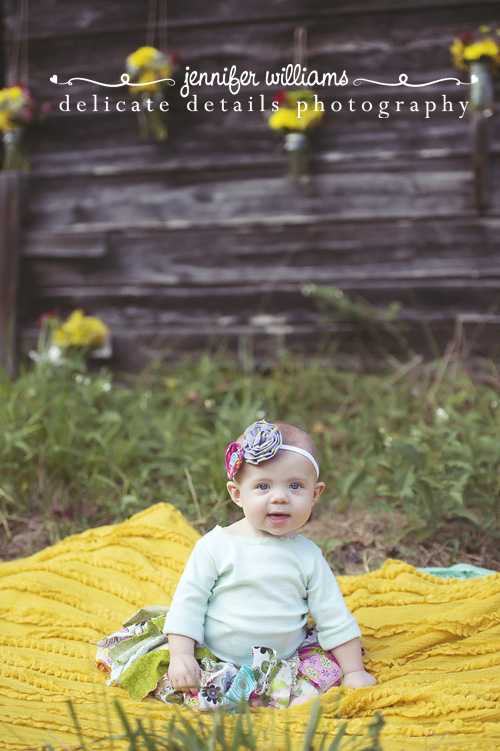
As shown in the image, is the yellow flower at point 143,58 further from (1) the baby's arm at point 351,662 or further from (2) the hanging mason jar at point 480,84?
(1) the baby's arm at point 351,662

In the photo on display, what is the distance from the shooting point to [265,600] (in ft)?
5.92

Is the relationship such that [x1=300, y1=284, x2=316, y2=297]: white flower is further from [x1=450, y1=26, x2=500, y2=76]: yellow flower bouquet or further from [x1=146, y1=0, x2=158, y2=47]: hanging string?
[x1=146, y1=0, x2=158, y2=47]: hanging string

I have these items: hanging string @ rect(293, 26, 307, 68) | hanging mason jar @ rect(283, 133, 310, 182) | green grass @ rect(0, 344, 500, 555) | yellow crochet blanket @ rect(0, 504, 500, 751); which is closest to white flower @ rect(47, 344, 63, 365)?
green grass @ rect(0, 344, 500, 555)

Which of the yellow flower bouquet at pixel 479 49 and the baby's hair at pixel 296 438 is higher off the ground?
the yellow flower bouquet at pixel 479 49

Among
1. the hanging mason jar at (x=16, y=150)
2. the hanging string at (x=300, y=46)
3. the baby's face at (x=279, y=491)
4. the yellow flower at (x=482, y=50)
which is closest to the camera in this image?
the baby's face at (x=279, y=491)

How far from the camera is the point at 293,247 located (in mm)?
4484

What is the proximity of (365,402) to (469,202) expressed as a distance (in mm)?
1387

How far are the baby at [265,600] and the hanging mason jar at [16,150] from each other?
3515mm

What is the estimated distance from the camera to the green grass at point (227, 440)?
A: 280 centimetres

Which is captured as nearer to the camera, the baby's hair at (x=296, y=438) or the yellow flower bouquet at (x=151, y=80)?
the baby's hair at (x=296, y=438)

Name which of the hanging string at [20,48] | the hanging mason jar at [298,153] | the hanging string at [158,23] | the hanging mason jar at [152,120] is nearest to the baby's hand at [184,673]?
the hanging mason jar at [298,153]

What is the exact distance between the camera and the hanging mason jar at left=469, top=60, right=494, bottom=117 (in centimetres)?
402

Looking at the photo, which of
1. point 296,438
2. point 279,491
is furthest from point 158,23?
point 279,491

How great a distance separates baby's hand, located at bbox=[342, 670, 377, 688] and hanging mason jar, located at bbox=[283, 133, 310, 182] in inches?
126
